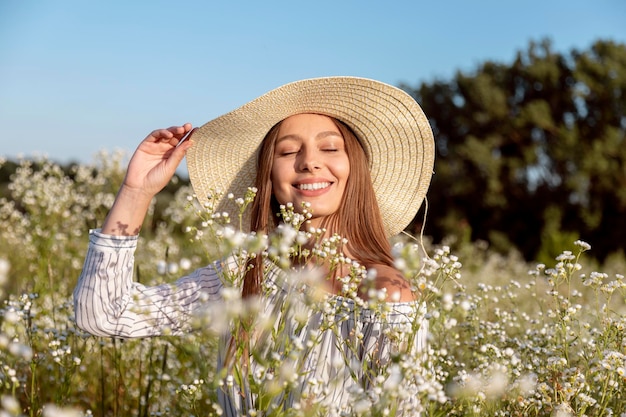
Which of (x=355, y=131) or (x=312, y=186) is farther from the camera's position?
(x=355, y=131)

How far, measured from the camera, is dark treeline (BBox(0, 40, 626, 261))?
58.1 ft

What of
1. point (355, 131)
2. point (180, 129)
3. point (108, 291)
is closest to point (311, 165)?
point (355, 131)

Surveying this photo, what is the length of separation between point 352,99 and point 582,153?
16.7m

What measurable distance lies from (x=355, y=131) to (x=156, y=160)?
87cm

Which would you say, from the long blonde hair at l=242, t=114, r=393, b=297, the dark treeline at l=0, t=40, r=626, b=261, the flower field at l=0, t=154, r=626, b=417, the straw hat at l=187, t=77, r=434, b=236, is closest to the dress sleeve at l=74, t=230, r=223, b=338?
the flower field at l=0, t=154, r=626, b=417

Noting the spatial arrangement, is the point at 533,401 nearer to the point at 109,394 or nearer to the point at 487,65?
the point at 109,394

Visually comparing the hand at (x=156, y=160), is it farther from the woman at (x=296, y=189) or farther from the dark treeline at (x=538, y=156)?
the dark treeline at (x=538, y=156)

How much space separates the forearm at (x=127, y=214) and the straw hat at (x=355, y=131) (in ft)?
1.68

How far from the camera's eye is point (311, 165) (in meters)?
2.45

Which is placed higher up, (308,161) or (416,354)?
(308,161)

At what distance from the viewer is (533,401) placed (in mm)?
1844

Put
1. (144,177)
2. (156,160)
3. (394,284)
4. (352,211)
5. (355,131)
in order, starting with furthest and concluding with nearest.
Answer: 1. (355,131)
2. (352,211)
3. (156,160)
4. (144,177)
5. (394,284)

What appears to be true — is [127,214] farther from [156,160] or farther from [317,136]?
[317,136]

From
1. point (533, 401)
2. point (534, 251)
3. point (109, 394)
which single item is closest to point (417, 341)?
point (533, 401)
